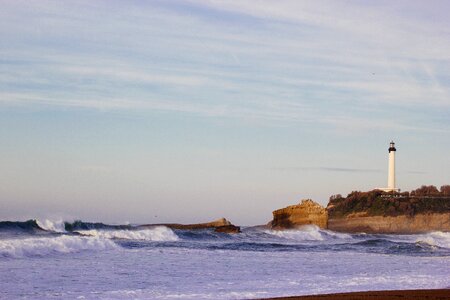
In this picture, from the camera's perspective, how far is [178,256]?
23625mm

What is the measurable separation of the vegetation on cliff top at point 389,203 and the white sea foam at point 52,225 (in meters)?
46.5

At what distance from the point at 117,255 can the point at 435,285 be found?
11.1 metres

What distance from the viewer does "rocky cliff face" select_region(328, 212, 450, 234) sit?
3076 inches

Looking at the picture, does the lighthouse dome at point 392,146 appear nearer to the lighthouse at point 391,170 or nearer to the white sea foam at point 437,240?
the lighthouse at point 391,170

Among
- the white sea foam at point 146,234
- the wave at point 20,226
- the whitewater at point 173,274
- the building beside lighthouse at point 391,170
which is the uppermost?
the building beside lighthouse at point 391,170

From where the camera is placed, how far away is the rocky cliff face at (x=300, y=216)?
189 feet

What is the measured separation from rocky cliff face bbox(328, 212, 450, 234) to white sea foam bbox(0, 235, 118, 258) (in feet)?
173

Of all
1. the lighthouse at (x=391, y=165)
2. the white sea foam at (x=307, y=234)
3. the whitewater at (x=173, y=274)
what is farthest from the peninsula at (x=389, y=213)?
the whitewater at (x=173, y=274)

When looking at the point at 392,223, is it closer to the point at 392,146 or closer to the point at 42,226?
the point at 392,146

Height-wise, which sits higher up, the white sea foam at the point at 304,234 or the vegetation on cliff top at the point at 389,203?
the vegetation on cliff top at the point at 389,203

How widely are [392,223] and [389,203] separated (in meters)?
2.47

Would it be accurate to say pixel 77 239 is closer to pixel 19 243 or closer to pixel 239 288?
pixel 19 243

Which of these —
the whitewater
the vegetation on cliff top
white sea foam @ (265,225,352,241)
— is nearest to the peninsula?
the vegetation on cliff top

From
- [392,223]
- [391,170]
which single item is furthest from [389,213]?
[391,170]
